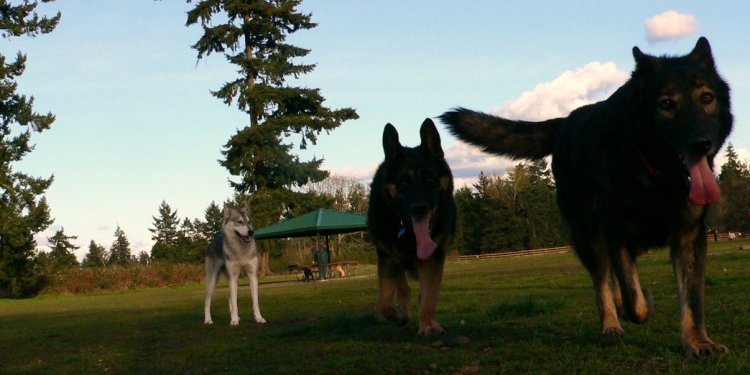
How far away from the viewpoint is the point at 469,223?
87.6 metres

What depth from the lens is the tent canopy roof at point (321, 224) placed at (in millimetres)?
32875

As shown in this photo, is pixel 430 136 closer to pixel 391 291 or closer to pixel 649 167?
pixel 391 291

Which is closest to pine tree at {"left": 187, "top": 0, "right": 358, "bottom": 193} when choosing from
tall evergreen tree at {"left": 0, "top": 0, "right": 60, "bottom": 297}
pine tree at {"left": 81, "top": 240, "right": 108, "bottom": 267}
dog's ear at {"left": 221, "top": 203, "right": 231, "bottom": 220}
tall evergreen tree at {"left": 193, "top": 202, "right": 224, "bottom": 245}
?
tall evergreen tree at {"left": 0, "top": 0, "right": 60, "bottom": 297}

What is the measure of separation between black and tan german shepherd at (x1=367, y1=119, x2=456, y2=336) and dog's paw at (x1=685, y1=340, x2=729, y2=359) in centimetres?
245

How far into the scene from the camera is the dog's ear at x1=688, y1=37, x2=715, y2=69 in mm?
5020

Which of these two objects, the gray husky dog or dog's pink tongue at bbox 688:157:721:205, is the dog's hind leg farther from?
the gray husky dog

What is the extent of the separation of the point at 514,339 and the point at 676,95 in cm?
237

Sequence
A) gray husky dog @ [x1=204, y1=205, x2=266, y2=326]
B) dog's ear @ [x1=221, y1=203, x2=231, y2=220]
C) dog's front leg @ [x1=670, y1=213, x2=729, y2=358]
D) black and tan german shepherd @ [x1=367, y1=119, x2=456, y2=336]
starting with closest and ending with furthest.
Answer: dog's front leg @ [x1=670, y1=213, x2=729, y2=358], black and tan german shepherd @ [x1=367, y1=119, x2=456, y2=336], gray husky dog @ [x1=204, y1=205, x2=266, y2=326], dog's ear @ [x1=221, y1=203, x2=231, y2=220]

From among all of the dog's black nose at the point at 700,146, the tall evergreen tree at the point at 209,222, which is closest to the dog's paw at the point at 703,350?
the dog's black nose at the point at 700,146

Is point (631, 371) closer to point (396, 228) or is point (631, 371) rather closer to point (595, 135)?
point (595, 135)

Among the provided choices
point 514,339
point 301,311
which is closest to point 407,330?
point 514,339

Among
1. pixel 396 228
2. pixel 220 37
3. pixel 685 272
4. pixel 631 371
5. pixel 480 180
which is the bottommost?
pixel 631 371

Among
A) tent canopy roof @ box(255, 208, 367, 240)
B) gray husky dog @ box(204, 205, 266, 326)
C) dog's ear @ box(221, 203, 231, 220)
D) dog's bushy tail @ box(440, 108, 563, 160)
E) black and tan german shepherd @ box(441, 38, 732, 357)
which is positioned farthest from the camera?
tent canopy roof @ box(255, 208, 367, 240)

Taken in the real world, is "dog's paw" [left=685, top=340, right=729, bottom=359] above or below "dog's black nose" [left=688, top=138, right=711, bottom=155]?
below
